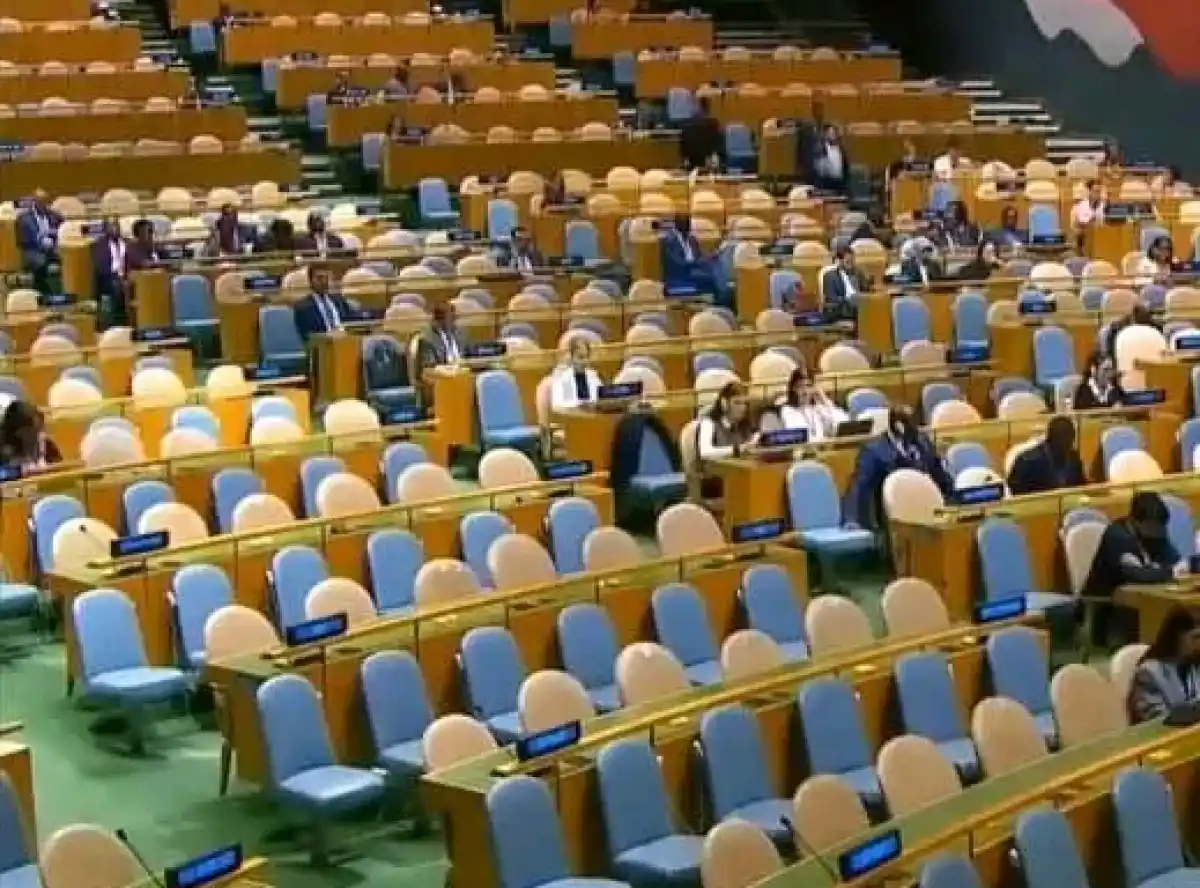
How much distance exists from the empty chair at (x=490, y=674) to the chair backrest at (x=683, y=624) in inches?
31.3

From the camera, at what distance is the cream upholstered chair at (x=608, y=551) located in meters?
9.70

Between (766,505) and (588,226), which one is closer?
(766,505)

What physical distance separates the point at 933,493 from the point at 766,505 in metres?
0.86

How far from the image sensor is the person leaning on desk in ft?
26.5

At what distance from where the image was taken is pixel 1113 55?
69.9 feet

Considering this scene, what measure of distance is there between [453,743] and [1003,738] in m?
1.88

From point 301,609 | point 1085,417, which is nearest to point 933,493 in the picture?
point 1085,417

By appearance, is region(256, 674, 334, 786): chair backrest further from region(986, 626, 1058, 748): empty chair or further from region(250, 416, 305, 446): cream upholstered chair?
region(250, 416, 305, 446): cream upholstered chair

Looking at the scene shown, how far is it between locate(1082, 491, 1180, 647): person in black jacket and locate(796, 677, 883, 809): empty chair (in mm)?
2124

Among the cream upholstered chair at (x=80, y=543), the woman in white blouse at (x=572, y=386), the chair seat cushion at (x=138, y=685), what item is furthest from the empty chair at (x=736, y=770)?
the woman in white blouse at (x=572, y=386)

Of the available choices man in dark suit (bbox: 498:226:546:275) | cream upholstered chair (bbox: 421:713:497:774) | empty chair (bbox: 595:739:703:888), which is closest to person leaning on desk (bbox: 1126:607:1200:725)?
empty chair (bbox: 595:739:703:888)

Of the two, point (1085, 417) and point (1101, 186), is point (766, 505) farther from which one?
point (1101, 186)

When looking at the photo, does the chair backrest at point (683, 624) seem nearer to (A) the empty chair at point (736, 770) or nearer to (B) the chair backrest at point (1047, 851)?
(A) the empty chair at point (736, 770)

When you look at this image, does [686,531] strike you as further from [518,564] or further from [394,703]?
[394,703]
